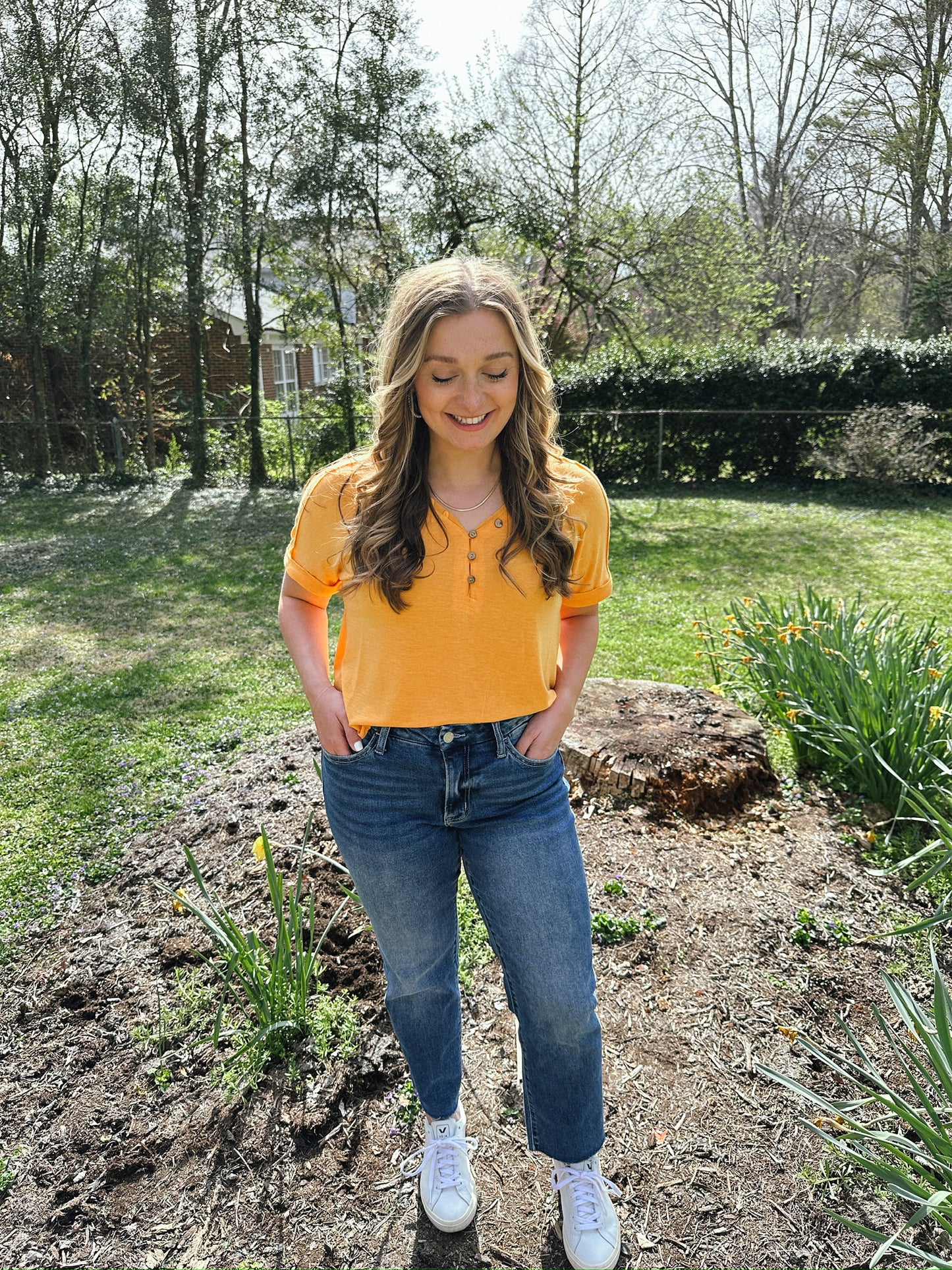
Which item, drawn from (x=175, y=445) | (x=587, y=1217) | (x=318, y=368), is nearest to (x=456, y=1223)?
(x=587, y=1217)

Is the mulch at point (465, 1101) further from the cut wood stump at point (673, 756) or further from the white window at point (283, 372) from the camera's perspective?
the white window at point (283, 372)

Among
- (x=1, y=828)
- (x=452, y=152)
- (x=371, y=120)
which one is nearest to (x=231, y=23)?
(x=371, y=120)

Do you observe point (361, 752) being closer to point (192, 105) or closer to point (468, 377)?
point (468, 377)

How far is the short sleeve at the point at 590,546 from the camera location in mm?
1649

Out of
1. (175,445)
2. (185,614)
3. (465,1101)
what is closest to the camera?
(465,1101)

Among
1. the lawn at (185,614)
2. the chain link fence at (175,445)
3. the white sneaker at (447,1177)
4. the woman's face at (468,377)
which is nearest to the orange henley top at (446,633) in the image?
the woman's face at (468,377)

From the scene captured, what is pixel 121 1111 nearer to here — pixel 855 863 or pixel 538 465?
pixel 538 465

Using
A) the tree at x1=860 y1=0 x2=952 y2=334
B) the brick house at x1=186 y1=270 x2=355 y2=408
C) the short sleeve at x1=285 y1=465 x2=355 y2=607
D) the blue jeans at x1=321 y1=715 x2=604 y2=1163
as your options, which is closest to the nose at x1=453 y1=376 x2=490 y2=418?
the short sleeve at x1=285 y1=465 x2=355 y2=607

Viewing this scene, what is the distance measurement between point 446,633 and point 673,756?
1968mm

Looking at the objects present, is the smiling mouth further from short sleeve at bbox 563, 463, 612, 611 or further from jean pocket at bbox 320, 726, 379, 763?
jean pocket at bbox 320, 726, 379, 763

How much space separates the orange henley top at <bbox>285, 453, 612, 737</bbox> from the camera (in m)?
1.53

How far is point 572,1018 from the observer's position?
1525mm

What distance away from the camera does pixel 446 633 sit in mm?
1542

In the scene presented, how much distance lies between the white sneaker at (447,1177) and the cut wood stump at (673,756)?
1.60m
